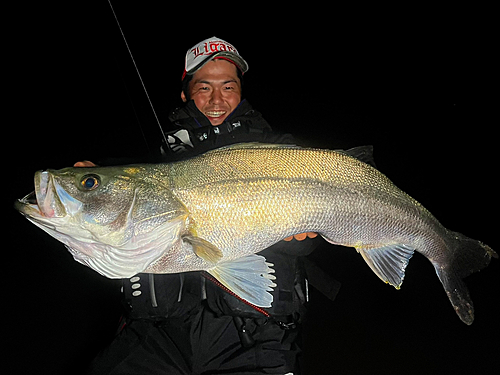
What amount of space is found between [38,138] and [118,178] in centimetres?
1694

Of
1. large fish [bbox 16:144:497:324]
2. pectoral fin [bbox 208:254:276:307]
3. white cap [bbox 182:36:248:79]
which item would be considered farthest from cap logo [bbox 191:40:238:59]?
pectoral fin [bbox 208:254:276:307]

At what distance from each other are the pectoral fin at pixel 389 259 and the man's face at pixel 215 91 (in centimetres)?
137

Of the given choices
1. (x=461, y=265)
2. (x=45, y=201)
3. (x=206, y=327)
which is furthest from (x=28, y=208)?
(x=461, y=265)

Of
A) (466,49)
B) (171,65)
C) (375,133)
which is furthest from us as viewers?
(171,65)

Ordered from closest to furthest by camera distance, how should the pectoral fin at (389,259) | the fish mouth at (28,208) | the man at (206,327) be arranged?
the fish mouth at (28,208) < the pectoral fin at (389,259) < the man at (206,327)

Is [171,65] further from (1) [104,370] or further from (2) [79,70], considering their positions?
(1) [104,370]

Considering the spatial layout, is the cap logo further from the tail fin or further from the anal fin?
the tail fin

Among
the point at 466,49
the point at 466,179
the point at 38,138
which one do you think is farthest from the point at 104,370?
the point at 466,49

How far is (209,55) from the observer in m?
2.35

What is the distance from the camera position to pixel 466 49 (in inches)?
763

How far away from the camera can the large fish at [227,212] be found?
123cm

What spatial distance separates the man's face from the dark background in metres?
1.11

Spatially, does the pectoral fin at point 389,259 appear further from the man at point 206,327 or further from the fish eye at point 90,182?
the fish eye at point 90,182

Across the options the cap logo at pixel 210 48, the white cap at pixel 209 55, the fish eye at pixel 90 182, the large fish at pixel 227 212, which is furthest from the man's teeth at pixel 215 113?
the fish eye at pixel 90 182
